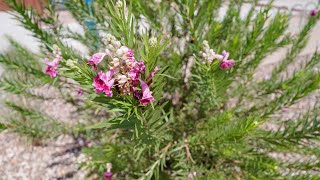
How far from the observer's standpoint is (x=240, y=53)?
5.15 feet

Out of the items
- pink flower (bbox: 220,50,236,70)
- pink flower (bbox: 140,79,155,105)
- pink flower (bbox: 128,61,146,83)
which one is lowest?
pink flower (bbox: 140,79,155,105)

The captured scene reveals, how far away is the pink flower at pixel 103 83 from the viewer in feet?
2.94

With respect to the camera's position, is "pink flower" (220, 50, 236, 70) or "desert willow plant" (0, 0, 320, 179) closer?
"desert willow plant" (0, 0, 320, 179)

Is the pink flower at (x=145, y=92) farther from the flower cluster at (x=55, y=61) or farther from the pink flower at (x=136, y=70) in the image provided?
the flower cluster at (x=55, y=61)

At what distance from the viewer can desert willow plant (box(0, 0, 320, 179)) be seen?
37.3 inches

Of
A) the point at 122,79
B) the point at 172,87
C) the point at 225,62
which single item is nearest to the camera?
the point at 122,79

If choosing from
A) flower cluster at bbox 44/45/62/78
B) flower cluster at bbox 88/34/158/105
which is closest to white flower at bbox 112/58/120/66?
flower cluster at bbox 88/34/158/105

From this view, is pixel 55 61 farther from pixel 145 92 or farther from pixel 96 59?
pixel 145 92

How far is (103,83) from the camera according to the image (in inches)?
35.6

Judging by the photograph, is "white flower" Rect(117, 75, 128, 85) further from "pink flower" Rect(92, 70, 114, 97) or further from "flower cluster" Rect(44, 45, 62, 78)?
"flower cluster" Rect(44, 45, 62, 78)

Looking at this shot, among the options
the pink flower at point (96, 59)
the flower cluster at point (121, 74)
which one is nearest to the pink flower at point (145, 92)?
the flower cluster at point (121, 74)

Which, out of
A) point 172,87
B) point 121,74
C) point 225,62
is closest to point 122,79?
point 121,74

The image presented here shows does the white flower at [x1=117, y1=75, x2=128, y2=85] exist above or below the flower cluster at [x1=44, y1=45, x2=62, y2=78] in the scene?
below

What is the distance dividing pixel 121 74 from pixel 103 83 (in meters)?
0.06
